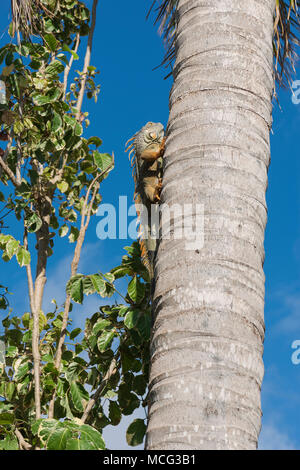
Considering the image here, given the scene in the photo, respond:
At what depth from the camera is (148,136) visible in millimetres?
4730

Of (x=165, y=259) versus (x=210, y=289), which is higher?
(x=165, y=259)

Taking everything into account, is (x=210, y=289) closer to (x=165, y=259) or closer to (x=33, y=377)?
(x=165, y=259)

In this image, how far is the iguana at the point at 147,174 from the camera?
4203 mm

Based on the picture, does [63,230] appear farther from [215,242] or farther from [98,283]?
[215,242]

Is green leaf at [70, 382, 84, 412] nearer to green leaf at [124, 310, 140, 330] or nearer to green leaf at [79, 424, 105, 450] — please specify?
green leaf at [124, 310, 140, 330]

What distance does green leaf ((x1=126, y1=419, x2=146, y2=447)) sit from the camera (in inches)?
138

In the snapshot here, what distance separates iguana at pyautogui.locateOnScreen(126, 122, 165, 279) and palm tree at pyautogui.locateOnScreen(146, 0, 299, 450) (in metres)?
1.49

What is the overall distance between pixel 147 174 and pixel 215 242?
2.39 metres

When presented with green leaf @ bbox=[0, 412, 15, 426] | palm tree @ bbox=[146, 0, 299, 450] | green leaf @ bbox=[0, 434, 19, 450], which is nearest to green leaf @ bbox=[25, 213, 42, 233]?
green leaf @ bbox=[0, 412, 15, 426]

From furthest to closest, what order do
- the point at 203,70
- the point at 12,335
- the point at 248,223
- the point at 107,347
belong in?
the point at 12,335 < the point at 107,347 < the point at 203,70 < the point at 248,223

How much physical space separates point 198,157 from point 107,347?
1.68 metres

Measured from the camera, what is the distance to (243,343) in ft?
6.81

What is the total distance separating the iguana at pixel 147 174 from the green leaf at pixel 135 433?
0.94 metres
